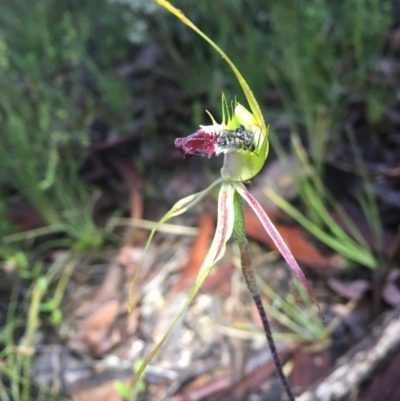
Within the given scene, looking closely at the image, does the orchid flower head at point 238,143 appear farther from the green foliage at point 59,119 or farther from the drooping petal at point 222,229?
the green foliage at point 59,119

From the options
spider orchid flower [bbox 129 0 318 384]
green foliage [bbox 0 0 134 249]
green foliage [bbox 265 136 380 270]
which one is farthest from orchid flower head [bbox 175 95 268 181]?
green foliage [bbox 0 0 134 249]

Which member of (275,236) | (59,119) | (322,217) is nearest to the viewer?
(275,236)

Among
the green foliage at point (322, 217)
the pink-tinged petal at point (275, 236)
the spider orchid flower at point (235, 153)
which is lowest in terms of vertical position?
the green foliage at point (322, 217)

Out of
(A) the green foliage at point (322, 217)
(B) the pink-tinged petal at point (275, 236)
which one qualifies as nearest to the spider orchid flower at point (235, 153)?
(B) the pink-tinged petal at point (275, 236)

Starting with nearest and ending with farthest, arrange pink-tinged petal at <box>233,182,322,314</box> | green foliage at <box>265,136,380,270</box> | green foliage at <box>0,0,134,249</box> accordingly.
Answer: pink-tinged petal at <box>233,182,322,314</box> → green foliage at <box>265,136,380,270</box> → green foliage at <box>0,0,134,249</box>

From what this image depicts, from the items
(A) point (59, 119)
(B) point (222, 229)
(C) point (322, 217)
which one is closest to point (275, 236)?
(B) point (222, 229)

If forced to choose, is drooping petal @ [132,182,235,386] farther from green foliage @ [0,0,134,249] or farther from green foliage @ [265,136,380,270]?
green foliage @ [0,0,134,249]

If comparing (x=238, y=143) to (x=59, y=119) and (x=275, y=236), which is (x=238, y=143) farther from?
(x=59, y=119)

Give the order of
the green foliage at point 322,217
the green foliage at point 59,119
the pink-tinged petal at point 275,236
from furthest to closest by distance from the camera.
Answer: the green foliage at point 59,119, the green foliage at point 322,217, the pink-tinged petal at point 275,236

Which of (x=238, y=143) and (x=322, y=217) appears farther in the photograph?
(x=322, y=217)
